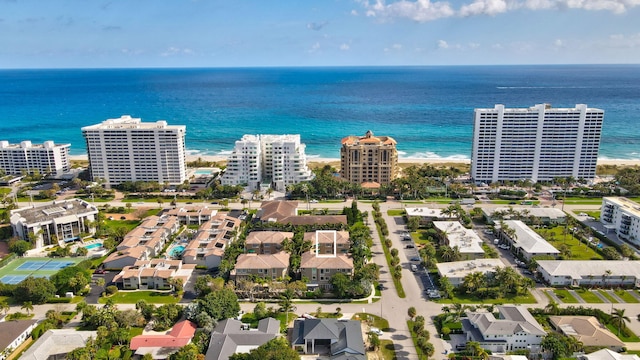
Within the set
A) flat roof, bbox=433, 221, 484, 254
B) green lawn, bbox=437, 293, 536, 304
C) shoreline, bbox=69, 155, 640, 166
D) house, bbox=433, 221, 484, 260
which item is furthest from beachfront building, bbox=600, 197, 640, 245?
shoreline, bbox=69, 155, 640, 166

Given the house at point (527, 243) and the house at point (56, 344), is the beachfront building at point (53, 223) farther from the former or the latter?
the house at point (527, 243)

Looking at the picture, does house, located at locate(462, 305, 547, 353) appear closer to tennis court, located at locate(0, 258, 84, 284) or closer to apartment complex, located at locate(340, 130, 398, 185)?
tennis court, located at locate(0, 258, 84, 284)

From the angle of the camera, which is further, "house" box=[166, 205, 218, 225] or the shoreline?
the shoreline

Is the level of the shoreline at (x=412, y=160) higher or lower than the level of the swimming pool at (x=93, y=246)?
higher

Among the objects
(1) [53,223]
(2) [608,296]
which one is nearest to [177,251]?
(1) [53,223]

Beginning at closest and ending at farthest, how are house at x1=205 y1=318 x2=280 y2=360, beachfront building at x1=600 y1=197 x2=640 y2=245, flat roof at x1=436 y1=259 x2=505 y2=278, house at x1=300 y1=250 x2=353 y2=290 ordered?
house at x1=205 y1=318 x2=280 y2=360, flat roof at x1=436 y1=259 x2=505 y2=278, house at x1=300 y1=250 x2=353 y2=290, beachfront building at x1=600 y1=197 x2=640 y2=245

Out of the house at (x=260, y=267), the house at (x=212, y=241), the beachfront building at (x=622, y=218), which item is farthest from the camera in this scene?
the beachfront building at (x=622, y=218)

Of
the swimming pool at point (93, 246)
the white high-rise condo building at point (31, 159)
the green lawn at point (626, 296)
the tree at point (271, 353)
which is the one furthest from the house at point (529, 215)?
the white high-rise condo building at point (31, 159)

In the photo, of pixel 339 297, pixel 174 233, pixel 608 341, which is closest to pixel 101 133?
pixel 174 233

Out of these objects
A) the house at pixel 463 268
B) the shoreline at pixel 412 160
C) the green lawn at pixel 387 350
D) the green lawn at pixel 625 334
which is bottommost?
the green lawn at pixel 387 350
